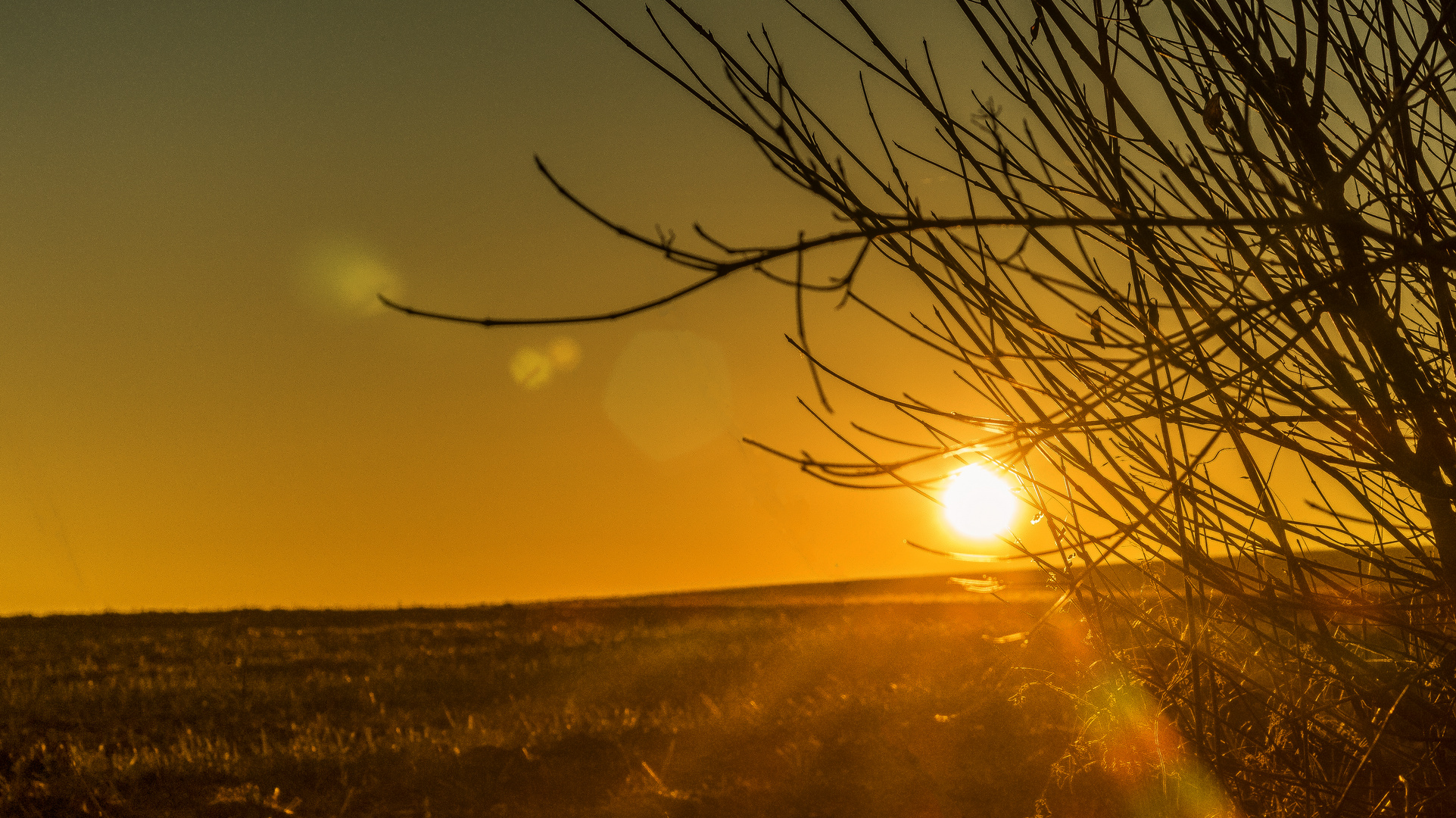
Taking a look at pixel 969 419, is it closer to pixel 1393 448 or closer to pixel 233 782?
pixel 1393 448

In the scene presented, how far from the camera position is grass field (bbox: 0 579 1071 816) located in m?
7.23

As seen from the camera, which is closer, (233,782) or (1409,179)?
(1409,179)

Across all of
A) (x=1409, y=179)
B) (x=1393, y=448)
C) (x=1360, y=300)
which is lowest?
(x=1393, y=448)

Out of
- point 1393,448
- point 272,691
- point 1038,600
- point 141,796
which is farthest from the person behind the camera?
point 272,691

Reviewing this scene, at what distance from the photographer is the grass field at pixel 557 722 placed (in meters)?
7.23

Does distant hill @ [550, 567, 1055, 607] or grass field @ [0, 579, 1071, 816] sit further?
distant hill @ [550, 567, 1055, 607]

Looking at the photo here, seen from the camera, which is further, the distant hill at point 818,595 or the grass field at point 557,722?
the distant hill at point 818,595

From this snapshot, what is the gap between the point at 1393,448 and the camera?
1.54 m

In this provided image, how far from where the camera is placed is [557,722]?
11.0 metres

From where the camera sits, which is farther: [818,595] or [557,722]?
[818,595]

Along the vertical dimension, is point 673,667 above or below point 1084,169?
below

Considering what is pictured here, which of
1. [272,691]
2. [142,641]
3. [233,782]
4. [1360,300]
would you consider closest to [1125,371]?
[1360,300]

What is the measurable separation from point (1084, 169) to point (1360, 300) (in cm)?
50

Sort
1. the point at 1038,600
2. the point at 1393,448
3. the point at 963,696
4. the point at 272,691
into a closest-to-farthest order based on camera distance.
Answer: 1. the point at 1393,448
2. the point at 1038,600
3. the point at 963,696
4. the point at 272,691
